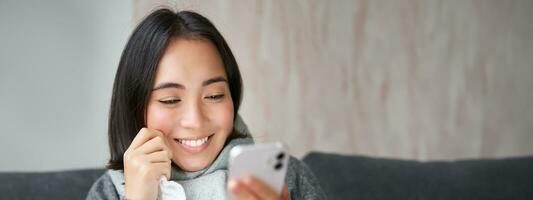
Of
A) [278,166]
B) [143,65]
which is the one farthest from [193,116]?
[278,166]

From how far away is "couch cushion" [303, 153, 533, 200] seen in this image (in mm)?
1927

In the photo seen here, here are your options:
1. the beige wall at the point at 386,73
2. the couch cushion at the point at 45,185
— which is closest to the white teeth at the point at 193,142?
the couch cushion at the point at 45,185

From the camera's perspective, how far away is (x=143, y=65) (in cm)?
136

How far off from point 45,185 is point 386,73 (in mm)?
1339

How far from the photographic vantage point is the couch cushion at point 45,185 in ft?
5.62

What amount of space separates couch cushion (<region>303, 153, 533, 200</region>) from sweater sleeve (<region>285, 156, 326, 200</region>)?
1.01 ft

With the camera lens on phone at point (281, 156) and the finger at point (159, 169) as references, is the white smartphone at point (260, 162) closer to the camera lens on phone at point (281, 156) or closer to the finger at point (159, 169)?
the camera lens on phone at point (281, 156)

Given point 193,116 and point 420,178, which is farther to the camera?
point 420,178

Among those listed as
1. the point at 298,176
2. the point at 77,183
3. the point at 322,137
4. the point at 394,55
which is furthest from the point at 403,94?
the point at 77,183

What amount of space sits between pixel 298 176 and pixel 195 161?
0.32m

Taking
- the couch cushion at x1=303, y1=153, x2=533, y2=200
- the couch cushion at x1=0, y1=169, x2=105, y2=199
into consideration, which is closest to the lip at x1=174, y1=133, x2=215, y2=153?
the couch cushion at x1=0, y1=169, x2=105, y2=199

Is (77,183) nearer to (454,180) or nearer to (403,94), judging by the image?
(454,180)

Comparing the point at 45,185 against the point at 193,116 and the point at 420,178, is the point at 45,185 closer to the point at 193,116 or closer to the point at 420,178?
the point at 193,116

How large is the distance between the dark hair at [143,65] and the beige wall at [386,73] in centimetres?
68
